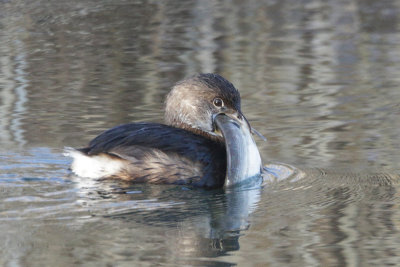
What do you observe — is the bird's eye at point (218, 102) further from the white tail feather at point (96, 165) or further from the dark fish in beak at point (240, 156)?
the white tail feather at point (96, 165)

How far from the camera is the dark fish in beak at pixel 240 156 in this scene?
649 cm

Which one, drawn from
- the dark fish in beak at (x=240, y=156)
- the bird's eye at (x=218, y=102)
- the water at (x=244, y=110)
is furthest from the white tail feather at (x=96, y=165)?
the bird's eye at (x=218, y=102)

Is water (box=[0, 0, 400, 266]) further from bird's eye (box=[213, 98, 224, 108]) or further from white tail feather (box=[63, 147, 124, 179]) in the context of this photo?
bird's eye (box=[213, 98, 224, 108])

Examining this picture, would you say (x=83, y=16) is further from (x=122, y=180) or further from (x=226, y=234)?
(x=226, y=234)

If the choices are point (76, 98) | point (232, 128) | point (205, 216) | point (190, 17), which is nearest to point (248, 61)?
point (76, 98)

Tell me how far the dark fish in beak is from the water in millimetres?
158

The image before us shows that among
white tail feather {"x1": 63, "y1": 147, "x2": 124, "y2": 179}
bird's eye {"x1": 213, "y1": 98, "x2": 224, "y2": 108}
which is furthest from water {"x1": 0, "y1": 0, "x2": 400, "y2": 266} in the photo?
bird's eye {"x1": 213, "y1": 98, "x2": 224, "y2": 108}

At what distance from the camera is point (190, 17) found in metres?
15.2

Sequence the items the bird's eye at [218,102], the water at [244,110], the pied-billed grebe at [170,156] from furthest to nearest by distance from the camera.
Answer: the bird's eye at [218,102] < the pied-billed grebe at [170,156] < the water at [244,110]

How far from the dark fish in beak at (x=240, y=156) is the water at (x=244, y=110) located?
0.16m

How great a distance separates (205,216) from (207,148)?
3.17 ft

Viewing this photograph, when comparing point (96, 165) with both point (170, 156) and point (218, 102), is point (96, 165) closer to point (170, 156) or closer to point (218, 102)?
point (170, 156)

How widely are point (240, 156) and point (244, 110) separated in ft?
8.07

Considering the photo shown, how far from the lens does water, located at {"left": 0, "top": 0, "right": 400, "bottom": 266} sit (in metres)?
5.11
